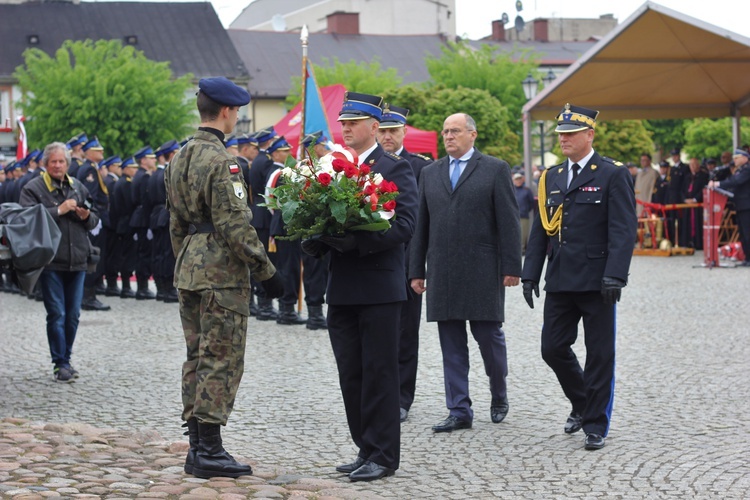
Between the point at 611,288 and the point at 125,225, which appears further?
the point at 125,225

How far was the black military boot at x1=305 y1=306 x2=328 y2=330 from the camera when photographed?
542 inches

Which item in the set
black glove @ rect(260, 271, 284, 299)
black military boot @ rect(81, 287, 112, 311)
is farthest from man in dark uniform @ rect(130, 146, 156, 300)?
black glove @ rect(260, 271, 284, 299)

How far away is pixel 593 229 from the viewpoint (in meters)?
7.54

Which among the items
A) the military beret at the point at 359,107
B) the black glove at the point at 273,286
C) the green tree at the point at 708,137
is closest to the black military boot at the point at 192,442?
the black glove at the point at 273,286

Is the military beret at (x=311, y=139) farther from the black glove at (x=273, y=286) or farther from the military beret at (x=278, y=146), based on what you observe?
the black glove at (x=273, y=286)

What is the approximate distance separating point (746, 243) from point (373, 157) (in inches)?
654

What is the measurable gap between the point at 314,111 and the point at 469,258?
9.10 meters

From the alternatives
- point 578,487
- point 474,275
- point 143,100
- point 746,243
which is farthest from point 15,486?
point 143,100

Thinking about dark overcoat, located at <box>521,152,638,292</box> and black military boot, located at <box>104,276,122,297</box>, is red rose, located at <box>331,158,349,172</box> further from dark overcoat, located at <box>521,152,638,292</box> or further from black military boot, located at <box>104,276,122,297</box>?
black military boot, located at <box>104,276,122,297</box>

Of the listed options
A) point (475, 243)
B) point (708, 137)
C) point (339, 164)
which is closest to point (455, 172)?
point (475, 243)

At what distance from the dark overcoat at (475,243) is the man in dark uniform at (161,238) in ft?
31.3

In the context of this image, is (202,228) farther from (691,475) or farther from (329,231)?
(691,475)

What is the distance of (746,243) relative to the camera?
22.1 m

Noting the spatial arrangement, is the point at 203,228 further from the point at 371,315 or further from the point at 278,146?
the point at 278,146
